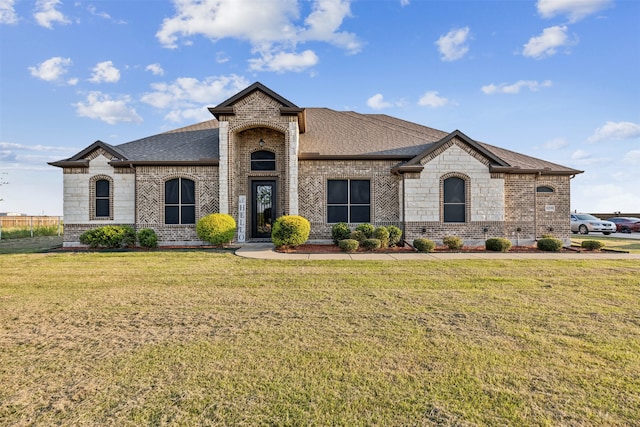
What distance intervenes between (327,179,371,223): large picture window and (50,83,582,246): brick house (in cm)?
5

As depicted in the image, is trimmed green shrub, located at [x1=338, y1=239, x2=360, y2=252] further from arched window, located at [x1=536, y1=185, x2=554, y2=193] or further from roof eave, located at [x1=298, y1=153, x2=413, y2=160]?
arched window, located at [x1=536, y1=185, x2=554, y2=193]

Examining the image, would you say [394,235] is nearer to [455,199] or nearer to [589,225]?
[455,199]

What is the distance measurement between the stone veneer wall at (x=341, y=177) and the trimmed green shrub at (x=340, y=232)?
3.30 ft

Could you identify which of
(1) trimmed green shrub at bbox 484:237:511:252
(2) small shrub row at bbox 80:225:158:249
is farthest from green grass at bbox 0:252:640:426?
(2) small shrub row at bbox 80:225:158:249

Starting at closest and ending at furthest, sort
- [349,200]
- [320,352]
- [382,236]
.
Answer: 1. [320,352]
2. [382,236]
3. [349,200]

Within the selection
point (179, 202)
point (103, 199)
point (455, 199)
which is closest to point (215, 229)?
point (179, 202)

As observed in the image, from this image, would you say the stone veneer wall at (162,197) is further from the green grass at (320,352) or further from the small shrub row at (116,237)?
the green grass at (320,352)

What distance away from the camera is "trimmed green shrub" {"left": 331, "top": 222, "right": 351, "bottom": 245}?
48.7 feet

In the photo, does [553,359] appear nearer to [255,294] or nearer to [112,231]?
[255,294]

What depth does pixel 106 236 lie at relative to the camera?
14.5m

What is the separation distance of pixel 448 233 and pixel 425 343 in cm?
1174

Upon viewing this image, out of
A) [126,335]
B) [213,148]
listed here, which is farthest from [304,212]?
[126,335]

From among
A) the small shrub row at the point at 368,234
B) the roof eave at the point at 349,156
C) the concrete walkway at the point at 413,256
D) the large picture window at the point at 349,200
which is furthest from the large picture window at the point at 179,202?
the small shrub row at the point at 368,234

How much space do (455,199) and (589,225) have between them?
1665cm
